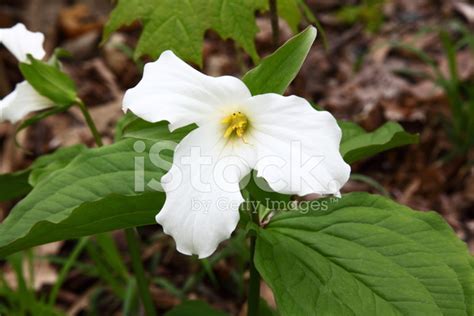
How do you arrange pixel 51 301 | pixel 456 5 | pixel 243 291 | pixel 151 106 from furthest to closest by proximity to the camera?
pixel 456 5 → pixel 243 291 → pixel 51 301 → pixel 151 106

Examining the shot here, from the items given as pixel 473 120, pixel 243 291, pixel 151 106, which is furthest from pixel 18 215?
pixel 473 120

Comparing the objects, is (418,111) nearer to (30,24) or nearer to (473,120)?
(473,120)

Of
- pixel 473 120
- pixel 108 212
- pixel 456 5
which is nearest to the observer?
pixel 108 212

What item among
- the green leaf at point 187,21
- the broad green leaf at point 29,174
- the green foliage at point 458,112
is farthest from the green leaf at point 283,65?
the green foliage at point 458,112

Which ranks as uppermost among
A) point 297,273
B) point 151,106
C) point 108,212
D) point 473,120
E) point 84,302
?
point 151,106

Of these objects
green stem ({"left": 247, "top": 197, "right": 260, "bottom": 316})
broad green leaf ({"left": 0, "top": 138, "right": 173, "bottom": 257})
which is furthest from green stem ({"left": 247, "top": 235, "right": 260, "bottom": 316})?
broad green leaf ({"left": 0, "top": 138, "right": 173, "bottom": 257})

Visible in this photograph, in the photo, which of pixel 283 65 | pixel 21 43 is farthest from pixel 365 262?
pixel 21 43
